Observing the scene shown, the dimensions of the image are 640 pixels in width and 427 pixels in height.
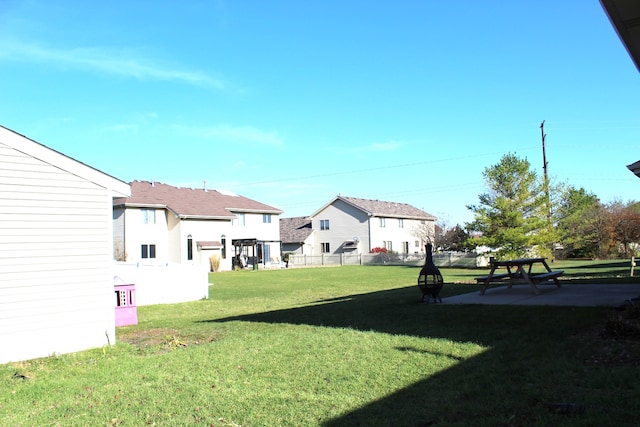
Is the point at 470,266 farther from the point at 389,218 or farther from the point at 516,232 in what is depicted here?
the point at 389,218

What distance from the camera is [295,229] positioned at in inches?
2291

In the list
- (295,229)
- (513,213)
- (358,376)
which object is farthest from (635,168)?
(295,229)

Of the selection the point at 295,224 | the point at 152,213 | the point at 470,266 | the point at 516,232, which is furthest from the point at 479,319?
the point at 295,224

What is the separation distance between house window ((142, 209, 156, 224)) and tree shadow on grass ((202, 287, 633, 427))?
3142cm

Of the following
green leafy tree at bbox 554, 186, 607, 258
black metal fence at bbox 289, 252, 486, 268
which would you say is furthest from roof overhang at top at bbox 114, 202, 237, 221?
green leafy tree at bbox 554, 186, 607, 258

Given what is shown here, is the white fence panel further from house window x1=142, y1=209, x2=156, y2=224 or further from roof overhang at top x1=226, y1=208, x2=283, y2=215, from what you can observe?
roof overhang at top x1=226, y1=208, x2=283, y2=215

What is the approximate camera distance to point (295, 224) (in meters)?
59.9

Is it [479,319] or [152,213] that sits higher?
[152,213]

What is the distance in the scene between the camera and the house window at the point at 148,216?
37.6m

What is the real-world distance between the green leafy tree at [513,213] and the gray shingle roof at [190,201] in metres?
20.4

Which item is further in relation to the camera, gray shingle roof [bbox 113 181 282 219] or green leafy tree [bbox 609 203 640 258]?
green leafy tree [bbox 609 203 640 258]

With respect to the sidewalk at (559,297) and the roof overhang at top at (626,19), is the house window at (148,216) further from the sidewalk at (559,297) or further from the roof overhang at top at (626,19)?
the roof overhang at top at (626,19)

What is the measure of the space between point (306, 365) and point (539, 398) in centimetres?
277

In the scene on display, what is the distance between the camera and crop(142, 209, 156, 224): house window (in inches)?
1481
